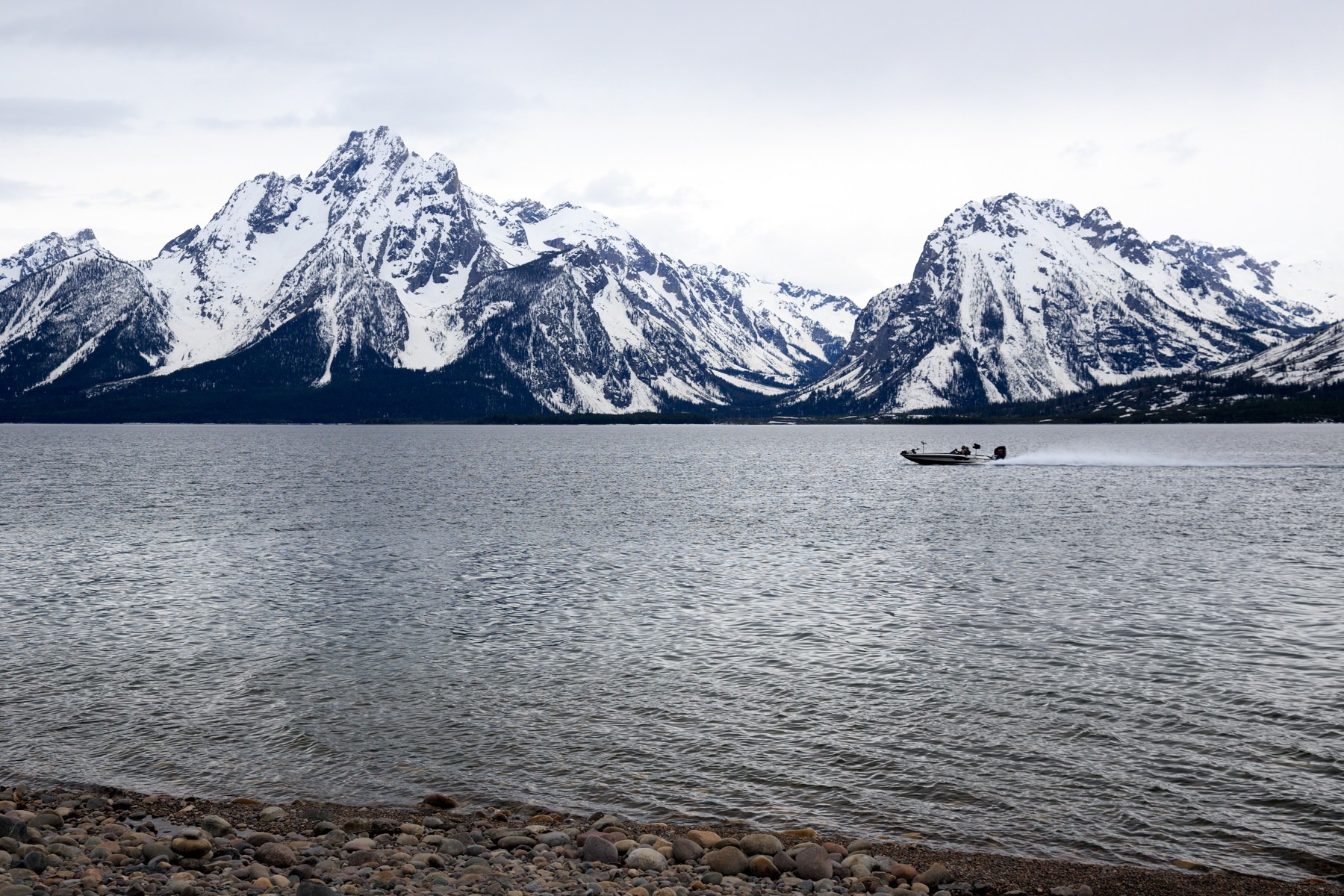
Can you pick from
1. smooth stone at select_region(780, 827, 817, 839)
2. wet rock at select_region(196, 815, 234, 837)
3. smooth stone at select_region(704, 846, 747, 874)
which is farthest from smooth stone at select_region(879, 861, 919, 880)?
wet rock at select_region(196, 815, 234, 837)

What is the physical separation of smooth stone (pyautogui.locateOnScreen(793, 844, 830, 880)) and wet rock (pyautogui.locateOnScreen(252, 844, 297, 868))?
425 inches

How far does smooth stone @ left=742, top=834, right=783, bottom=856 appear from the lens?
22.9 m

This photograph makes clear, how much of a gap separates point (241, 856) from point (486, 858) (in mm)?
5240

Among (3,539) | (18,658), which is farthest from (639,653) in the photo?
(3,539)

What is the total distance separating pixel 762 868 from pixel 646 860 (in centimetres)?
252

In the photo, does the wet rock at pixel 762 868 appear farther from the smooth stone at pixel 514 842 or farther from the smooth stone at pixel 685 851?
the smooth stone at pixel 514 842

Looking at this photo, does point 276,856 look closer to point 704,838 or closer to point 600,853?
point 600,853

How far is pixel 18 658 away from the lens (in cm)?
4125

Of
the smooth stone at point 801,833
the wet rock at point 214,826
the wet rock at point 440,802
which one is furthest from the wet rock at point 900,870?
the wet rock at point 214,826

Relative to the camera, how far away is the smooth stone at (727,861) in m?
22.0

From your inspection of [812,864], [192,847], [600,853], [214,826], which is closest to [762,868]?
[812,864]

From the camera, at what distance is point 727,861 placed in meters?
22.1

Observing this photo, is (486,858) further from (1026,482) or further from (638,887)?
(1026,482)

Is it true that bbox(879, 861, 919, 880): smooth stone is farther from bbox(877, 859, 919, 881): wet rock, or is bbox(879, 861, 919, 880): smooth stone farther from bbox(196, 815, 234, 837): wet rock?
bbox(196, 815, 234, 837): wet rock
